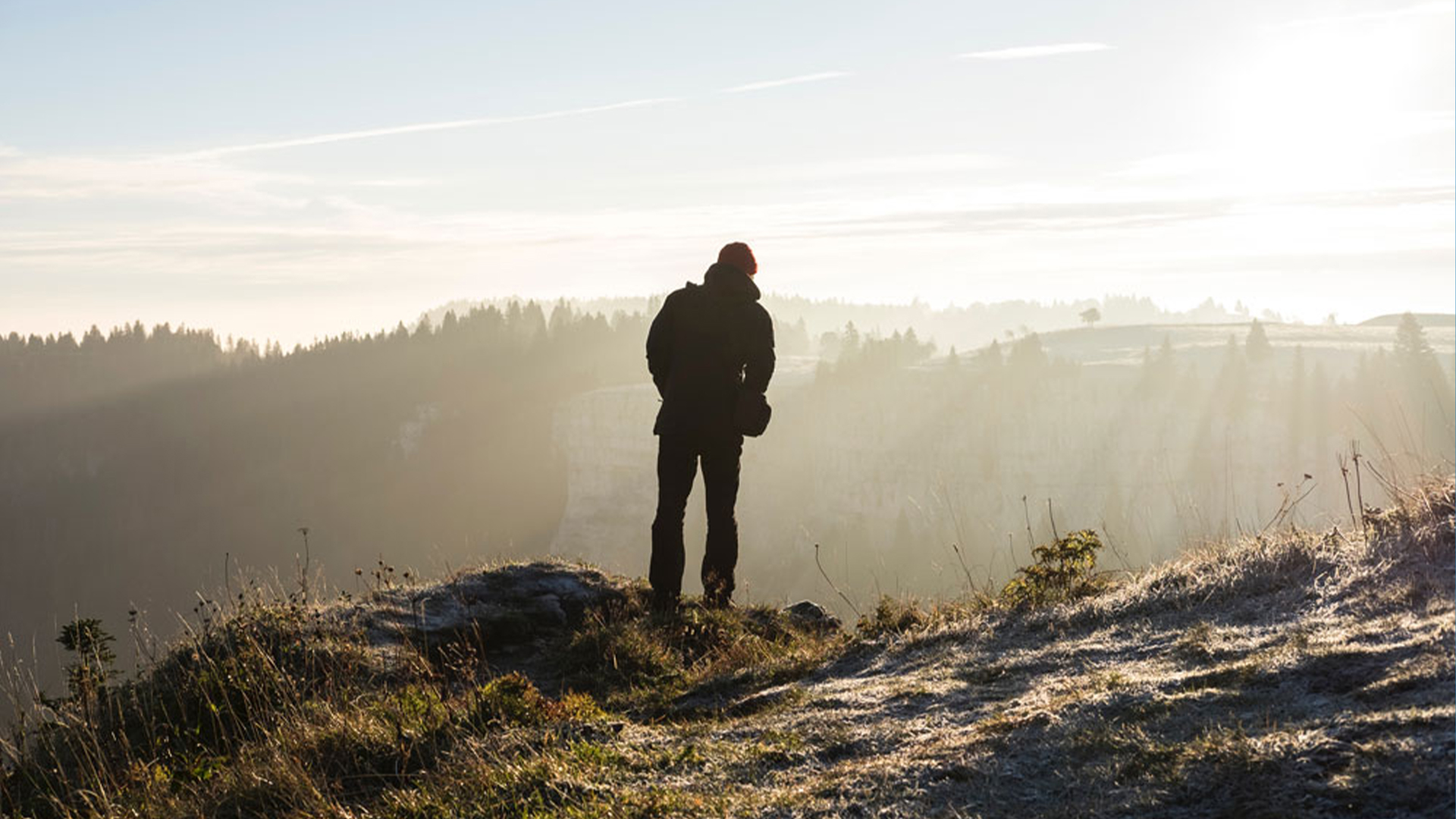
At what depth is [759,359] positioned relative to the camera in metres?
10.0

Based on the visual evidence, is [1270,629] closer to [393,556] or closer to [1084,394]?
[1084,394]

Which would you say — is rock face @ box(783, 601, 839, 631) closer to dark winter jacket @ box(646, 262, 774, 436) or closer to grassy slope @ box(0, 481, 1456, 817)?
grassy slope @ box(0, 481, 1456, 817)

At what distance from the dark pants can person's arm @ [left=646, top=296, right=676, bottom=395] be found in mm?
636

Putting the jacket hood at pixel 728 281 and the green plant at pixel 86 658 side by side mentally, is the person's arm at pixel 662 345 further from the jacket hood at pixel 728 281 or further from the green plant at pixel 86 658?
the green plant at pixel 86 658

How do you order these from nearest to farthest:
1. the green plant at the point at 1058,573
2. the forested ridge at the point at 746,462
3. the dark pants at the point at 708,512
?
1. the green plant at the point at 1058,573
2. the dark pants at the point at 708,512
3. the forested ridge at the point at 746,462

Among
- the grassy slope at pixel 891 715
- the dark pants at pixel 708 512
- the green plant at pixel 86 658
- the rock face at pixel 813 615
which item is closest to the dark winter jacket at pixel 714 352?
the dark pants at pixel 708 512

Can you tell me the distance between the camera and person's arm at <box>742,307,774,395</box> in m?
9.98

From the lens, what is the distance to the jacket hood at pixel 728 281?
9.88 metres

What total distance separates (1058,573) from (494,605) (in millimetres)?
4606

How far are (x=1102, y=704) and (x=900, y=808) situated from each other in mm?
1283

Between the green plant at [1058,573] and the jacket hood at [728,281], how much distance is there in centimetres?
341

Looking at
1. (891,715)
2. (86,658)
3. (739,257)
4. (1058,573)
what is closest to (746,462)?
(739,257)

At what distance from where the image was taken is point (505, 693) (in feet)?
20.4

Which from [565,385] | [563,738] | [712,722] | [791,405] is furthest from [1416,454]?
[565,385]
